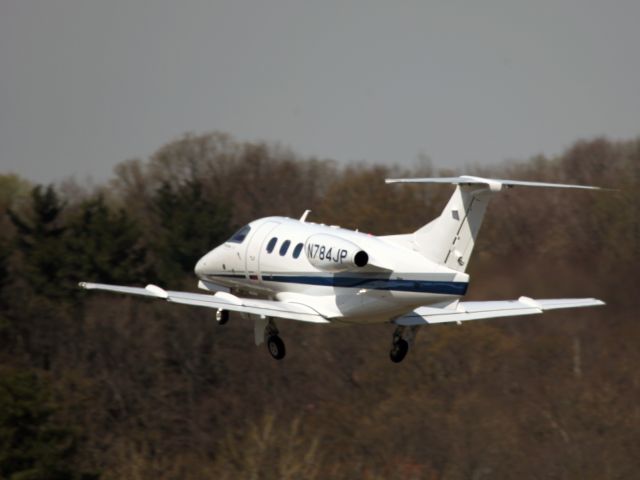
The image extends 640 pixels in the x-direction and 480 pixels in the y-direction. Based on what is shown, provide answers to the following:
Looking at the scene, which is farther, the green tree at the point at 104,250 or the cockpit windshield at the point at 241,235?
the green tree at the point at 104,250

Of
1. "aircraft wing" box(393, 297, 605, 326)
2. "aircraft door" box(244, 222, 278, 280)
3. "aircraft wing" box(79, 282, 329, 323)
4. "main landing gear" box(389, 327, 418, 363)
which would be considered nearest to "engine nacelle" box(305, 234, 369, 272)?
"aircraft wing" box(79, 282, 329, 323)

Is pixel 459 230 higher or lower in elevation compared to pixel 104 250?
lower

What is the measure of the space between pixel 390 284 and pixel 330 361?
131ft

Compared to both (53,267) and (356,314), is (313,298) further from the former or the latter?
(53,267)

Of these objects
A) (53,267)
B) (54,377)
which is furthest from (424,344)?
(53,267)

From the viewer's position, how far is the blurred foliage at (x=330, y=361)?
57.9 meters

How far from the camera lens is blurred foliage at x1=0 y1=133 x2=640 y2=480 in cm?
5794

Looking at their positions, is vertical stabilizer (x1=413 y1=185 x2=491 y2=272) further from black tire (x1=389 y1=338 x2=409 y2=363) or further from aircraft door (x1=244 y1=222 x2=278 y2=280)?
aircraft door (x1=244 y1=222 x2=278 y2=280)

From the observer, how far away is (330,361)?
69500 mm

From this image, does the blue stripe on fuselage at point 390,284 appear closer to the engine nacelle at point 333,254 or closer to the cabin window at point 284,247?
the engine nacelle at point 333,254

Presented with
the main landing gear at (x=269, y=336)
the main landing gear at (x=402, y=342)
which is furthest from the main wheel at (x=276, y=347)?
the main landing gear at (x=402, y=342)

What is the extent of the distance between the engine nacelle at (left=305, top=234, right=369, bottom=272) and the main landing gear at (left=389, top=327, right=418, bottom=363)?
2.80 m

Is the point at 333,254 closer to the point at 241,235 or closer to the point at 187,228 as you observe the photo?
the point at 241,235

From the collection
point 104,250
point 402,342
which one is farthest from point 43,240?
point 402,342
